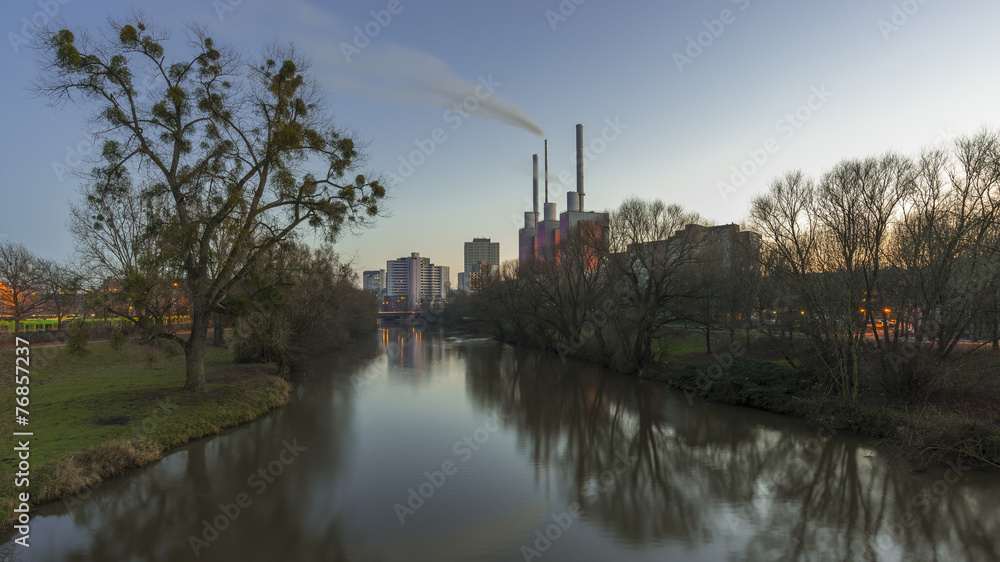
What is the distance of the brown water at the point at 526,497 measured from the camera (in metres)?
8.03

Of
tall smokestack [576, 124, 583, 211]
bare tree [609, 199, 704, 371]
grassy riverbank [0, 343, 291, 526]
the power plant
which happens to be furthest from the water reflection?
tall smokestack [576, 124, 583, 211]

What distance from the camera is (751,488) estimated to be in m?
10.8

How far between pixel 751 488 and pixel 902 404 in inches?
314

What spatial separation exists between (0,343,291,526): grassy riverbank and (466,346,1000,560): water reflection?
32.9 ft

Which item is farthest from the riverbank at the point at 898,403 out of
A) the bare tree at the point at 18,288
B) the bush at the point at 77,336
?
the bare tree at the point at 18,288

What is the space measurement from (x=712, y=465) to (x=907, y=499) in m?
3.96

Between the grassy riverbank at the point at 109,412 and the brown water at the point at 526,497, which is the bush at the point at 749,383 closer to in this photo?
the brown water at the point at 526,497

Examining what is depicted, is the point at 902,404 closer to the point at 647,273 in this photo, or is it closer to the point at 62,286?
the point at 647,273

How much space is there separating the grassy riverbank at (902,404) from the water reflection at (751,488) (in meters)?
0.68

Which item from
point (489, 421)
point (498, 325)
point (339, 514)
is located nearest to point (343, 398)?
point (489, 421)

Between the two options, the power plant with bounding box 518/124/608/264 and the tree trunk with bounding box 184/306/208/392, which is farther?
the power plant with bounding box 518/124/608/264

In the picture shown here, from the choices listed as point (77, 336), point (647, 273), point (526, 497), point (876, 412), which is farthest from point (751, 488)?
point (77, 336)

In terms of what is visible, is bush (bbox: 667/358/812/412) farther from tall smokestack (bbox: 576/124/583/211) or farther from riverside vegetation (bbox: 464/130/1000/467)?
tall smokestack (bbox: 576/124/583/211)

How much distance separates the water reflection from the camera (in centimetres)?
830
